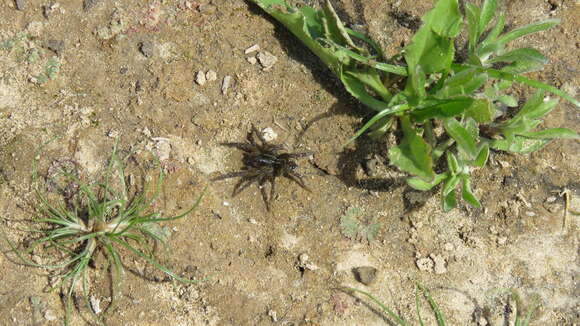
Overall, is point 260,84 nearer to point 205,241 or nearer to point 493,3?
point 205,241

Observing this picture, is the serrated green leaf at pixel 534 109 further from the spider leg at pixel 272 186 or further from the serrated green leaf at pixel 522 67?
the spider leg at pixel 272 186

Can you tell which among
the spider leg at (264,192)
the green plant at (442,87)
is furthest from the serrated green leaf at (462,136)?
the spider leg at (264,192)

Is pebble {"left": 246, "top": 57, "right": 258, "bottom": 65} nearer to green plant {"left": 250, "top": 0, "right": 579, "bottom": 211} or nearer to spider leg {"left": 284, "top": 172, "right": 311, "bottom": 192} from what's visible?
green plant {"left": 250, "top": 0, "right": 579, "bottom": 211}

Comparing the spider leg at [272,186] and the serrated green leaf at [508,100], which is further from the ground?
the serrated green leaf at [508,100]

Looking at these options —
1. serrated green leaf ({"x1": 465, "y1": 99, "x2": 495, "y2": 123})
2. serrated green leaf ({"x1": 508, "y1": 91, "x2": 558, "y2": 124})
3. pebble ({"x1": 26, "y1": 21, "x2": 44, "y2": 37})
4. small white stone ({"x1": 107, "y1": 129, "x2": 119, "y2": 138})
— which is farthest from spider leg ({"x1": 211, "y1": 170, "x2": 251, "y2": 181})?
serrated green leaf ({"x1": 508, "y1": 91, "x2": 558, "y2": 124})

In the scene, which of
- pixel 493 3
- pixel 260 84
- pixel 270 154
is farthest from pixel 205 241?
pixel 493 3

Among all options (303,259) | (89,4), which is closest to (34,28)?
(89,4)
